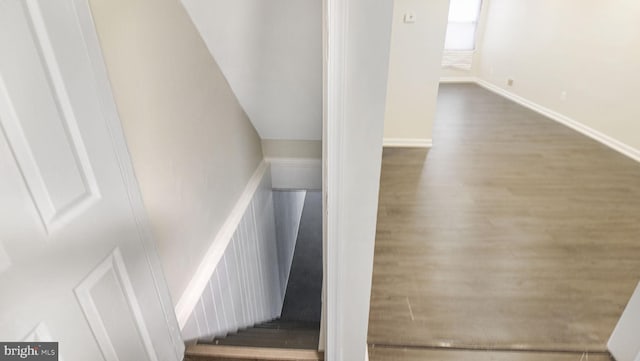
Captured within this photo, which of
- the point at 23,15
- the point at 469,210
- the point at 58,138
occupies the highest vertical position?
the point at 23,15

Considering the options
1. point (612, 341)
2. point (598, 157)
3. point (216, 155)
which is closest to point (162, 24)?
point (216, 155)

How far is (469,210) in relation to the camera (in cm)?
257

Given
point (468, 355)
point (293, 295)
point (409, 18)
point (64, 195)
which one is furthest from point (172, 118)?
point (293, 295)

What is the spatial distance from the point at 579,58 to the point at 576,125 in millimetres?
813

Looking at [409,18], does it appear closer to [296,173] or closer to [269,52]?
[296,173]

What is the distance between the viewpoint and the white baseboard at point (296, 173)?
2.77 metres

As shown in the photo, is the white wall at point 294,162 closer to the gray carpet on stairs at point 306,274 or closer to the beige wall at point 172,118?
the beige wall at point 172,118

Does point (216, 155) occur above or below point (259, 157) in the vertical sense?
above

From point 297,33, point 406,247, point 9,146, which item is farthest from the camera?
point 406,247

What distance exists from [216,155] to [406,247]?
1.32 m

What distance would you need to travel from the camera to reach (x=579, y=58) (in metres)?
4.08

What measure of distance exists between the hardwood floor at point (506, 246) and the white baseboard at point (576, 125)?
0.35 ft

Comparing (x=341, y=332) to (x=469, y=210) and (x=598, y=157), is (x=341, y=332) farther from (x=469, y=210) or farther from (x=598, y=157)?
(x=598, y=157)

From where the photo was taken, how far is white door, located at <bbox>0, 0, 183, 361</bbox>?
2.19ft
